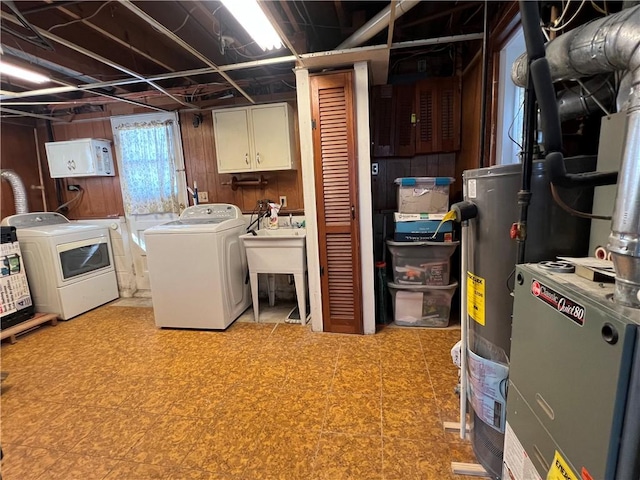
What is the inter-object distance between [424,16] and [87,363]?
13.0ft

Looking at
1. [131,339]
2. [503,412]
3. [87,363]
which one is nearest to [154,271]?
[131,339]

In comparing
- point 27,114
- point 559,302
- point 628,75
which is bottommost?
point 559,302

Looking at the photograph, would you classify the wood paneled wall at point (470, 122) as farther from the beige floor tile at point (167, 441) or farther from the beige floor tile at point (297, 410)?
the beige floor tile at point (167, 441)

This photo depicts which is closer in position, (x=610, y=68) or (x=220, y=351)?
(x=610, y=68)

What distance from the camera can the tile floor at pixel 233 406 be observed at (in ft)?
4.87

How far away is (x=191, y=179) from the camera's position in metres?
3.69

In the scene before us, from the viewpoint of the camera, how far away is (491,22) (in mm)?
2020

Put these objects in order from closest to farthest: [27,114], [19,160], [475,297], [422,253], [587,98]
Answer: [587,98] → [475,297] → [422,253] → [27,114] → [19,160]

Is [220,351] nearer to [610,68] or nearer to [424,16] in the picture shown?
[610,68]

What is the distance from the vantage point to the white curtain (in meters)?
3.62

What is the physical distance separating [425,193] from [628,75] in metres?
1.72

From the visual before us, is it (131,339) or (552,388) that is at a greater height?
(552,388)

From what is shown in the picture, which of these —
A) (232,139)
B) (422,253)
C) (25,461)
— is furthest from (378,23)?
(25,461)

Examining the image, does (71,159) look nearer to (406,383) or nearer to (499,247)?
(406,383)
